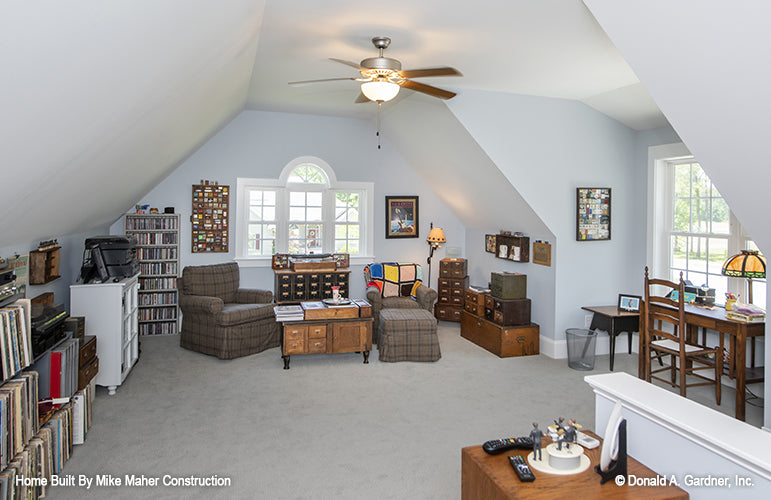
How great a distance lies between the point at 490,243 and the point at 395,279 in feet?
4.58

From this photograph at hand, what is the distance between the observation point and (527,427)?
12.1 ft

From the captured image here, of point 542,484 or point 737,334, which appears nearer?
point 542,484

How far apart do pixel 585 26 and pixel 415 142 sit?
132 inches

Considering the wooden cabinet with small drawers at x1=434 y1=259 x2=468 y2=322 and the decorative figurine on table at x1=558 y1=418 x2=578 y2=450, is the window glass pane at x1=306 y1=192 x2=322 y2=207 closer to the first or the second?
the wooden cabinet with small drawers at x1=434 y1=259 x2=468 y2=322

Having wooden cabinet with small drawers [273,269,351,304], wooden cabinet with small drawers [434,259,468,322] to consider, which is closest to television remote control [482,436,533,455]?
wooden cabinet with small drawers [273,269,351,304]

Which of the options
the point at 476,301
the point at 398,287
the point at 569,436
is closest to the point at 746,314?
the point at 569,436

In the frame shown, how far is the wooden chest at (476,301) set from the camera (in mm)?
6074

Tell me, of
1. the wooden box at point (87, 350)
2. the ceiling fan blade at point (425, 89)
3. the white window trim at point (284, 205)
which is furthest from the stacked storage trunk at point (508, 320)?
the wooden box at point (87, 350)

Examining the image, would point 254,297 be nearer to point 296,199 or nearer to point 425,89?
point 296,199

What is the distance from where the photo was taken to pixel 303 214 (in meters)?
7.05

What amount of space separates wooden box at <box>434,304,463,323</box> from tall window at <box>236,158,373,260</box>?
4.52ft

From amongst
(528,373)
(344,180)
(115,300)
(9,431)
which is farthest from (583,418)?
(344,180)

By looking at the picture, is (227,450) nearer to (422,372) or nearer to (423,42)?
(422,372)

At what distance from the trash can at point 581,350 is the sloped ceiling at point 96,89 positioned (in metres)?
4.14
